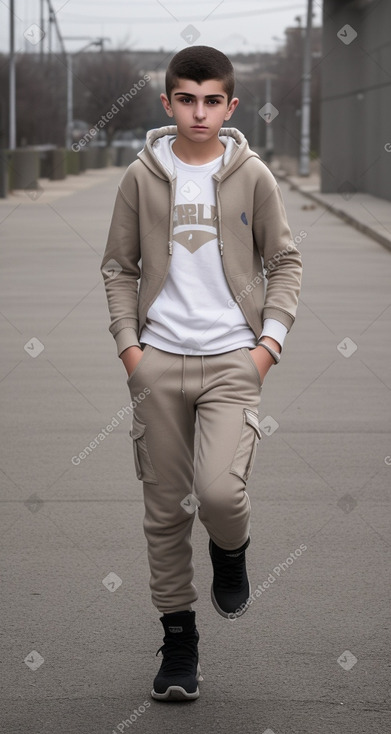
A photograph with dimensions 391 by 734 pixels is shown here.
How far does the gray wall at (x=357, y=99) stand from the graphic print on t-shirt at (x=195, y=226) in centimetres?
2895

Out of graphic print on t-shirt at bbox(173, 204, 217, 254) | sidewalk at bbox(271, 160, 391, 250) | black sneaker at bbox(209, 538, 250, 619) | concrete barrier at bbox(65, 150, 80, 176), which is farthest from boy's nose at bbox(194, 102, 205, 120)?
concrete barrier at bbox(65, 150, 80, 176)

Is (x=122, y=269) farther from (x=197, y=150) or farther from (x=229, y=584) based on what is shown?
(x=229, y=584)

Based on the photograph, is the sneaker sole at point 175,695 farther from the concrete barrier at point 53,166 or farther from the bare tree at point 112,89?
the bare tree at point 112,89

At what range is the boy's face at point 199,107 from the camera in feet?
12.5

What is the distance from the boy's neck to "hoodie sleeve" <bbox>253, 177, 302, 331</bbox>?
0.62 ft

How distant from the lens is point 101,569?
16.9ft

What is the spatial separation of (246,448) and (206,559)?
1.57m

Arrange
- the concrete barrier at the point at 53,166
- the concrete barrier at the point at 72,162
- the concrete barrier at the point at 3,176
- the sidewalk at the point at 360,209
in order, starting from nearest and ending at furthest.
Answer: the sidewalk at the point at 360,209 → the concrete barrier at the point at 3,176 → the concrete barrier at the point at 53,166 → the concrete barrier at the point at 72,162

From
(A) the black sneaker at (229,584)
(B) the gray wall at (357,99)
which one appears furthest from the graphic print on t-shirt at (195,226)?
(B) the gray wall at (357,99)

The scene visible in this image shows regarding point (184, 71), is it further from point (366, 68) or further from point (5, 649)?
point (366, 68)

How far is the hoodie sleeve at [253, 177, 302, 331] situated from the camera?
12.9 ft

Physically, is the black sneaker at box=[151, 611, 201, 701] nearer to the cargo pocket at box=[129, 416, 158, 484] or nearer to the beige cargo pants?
the beige cargo pants

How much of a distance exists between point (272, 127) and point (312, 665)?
284 ft

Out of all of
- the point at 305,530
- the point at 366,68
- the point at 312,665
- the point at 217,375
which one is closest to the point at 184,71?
the point at 217,375
